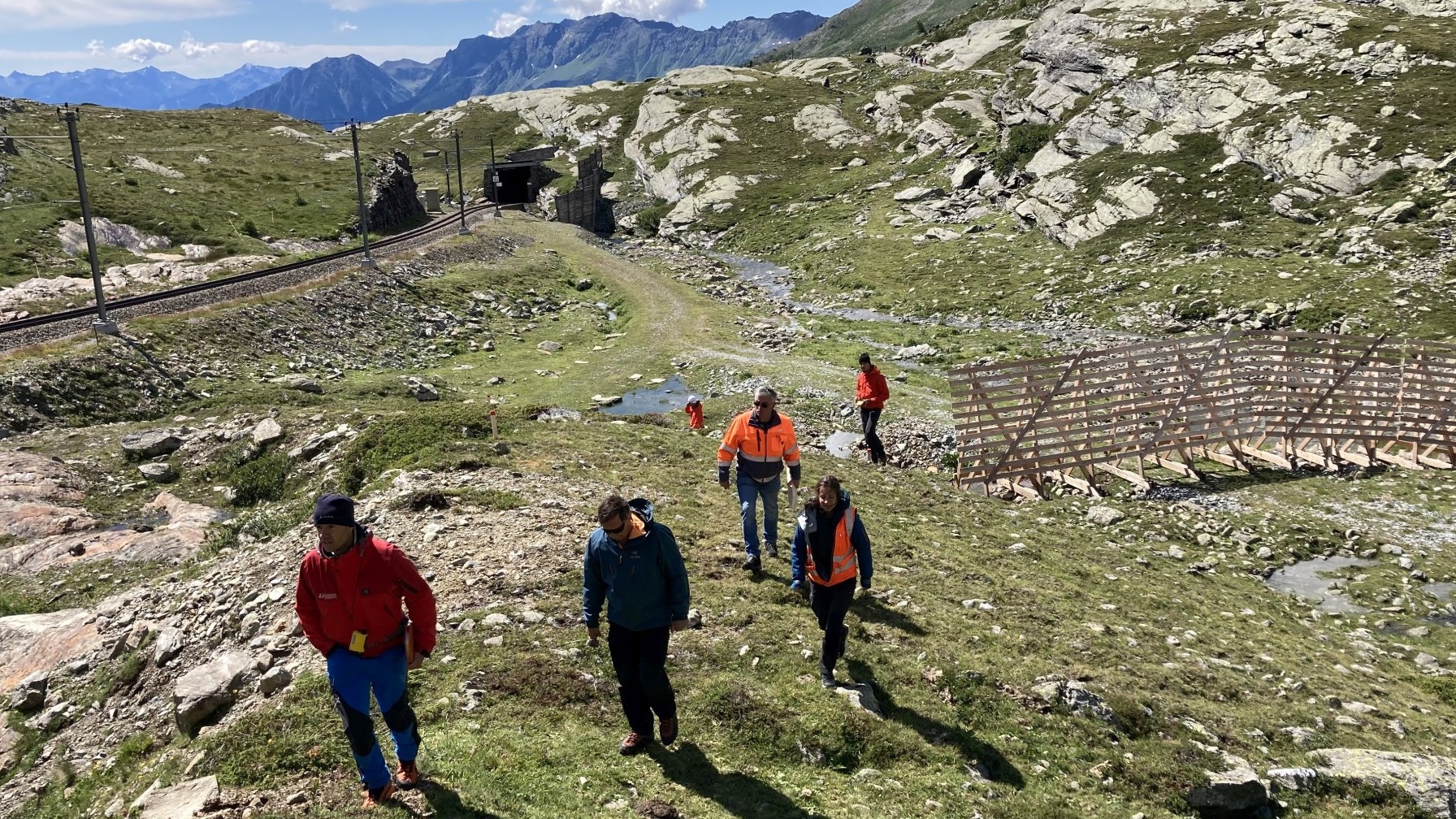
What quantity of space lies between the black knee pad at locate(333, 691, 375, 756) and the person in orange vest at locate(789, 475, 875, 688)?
4.98m

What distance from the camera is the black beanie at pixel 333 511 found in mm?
6020

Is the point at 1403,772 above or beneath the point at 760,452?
beneath

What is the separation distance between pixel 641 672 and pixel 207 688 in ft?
16.8

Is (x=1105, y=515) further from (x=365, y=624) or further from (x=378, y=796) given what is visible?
(x=365, y=624)

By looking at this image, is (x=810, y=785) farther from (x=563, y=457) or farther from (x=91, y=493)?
(x=91, y=493)

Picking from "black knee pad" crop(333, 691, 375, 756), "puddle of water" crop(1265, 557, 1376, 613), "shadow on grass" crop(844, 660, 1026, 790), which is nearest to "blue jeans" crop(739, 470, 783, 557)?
"shadow on grass" crop(844, 660, 1026, 790)

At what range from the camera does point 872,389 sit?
21062 millimetres

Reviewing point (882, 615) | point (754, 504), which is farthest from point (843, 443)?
point (882, 615)

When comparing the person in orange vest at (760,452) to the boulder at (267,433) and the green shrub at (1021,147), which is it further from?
the green shrub at (1021,147)

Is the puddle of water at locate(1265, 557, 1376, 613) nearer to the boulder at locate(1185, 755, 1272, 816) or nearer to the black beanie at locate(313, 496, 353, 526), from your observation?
the boulder at locate(1185, 755, 1272, 816)

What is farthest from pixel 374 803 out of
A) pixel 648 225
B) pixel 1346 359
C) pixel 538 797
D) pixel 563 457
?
pixel 648 225

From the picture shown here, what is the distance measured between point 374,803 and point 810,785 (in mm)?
4222

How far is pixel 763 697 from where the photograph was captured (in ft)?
29.5

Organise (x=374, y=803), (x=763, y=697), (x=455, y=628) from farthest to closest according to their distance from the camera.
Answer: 1. (x=455, y=628)
2. (x=763, y=697)
3. (x=374, y=803)
